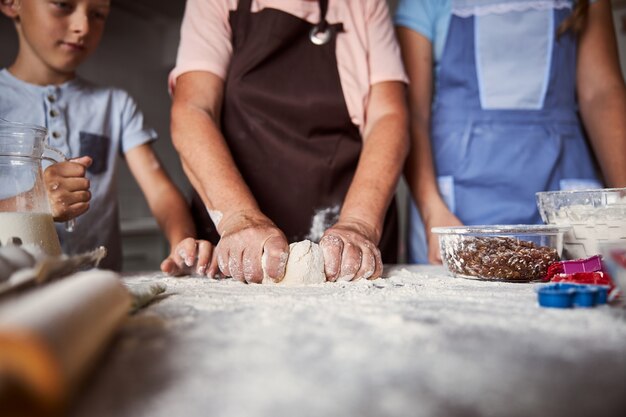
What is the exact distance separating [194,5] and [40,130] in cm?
54

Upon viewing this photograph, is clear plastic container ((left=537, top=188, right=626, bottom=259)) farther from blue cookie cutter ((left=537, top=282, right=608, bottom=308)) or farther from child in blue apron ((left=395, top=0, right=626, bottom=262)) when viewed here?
child in blue apron ((left=395, top=0, right=626, bottom=262))

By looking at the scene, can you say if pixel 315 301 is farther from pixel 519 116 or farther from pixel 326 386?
pixel 519 116

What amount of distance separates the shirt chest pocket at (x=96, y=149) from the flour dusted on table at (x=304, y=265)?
78cm

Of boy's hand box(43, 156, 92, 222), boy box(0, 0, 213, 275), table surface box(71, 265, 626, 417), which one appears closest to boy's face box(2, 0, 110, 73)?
boy box(0, 0, 213, 275)

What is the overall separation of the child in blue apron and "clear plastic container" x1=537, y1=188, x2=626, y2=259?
1.45 ft

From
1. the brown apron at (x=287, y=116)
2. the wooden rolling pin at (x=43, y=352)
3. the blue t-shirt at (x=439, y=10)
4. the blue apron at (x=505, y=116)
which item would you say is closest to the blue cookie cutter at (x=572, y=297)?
the wooden rolling pin at (x=43, y=352)

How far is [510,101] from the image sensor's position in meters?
Answer: 1.33

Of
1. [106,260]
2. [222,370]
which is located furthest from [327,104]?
[222,370]

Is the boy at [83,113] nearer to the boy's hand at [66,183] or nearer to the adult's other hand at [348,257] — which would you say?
the boy's hand at [66,183]

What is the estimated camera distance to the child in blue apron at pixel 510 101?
130cm

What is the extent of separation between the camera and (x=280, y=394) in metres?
0.29

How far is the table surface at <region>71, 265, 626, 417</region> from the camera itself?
28 centimetres

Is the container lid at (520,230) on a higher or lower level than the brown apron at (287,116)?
lower

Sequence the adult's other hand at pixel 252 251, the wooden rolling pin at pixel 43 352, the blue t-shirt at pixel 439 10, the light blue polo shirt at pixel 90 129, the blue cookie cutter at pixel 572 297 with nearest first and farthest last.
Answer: the wooden rolling pin at pixel 43 352
the blue cookie cutter at pixel 572 297
the adult's other hand at pixel 252 251
the light blue polo shirt at pixel 90 129
the blue t-shirt at pixel 439 10
